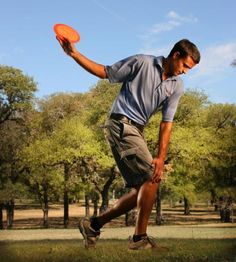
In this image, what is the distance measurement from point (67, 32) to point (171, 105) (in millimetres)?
1424

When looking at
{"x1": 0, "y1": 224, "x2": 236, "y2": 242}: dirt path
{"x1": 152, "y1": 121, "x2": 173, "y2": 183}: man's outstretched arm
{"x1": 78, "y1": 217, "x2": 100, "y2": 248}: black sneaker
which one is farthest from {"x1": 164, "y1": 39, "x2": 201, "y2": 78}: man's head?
{"x1": 0, "y1": 224, "x2": 236, "y2": 242}: dirt path

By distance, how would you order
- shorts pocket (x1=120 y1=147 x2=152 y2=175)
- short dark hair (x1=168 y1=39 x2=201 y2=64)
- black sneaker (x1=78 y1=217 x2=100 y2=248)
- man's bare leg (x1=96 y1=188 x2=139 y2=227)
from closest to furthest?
shorts pocket (x1=120 y1=147 x2=152 y2=175) < short dark hair (x1=168 y1=39 x2=201 y2=64) < man's bare leg (x1=96 y1=188 x2=139 y2=227) < black sneaker (x1=78 y1=217 x2=100 y2=248)

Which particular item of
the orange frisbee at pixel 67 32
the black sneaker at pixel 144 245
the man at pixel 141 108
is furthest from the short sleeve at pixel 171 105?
the black sneaker at pixel 144 245

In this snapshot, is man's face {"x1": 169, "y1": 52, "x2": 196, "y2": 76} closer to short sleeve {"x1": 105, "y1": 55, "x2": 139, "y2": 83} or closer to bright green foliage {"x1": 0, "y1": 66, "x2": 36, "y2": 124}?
short sleeve {"x1": 105, "y1": 55, "x2": 139, "y2": 83}

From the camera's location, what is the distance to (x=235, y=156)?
1729 inches

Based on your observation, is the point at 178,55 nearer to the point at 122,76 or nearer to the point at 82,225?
the point at 122,76

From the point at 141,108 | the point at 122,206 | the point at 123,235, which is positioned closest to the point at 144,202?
the point at 122,206

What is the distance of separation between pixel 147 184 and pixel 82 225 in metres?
1.11

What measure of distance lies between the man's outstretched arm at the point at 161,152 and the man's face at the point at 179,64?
61 centimetres

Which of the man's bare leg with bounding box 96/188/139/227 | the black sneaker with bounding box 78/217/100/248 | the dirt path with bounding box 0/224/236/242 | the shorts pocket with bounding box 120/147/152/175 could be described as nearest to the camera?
the shorts pocket with bounding box 120/147/152/175

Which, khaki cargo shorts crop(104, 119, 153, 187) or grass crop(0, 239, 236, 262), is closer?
grass crop(0, 239, 236, 262)

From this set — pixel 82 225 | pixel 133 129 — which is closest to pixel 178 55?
pixel 133 129

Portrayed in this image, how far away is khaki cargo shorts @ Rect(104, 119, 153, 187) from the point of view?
519 cm

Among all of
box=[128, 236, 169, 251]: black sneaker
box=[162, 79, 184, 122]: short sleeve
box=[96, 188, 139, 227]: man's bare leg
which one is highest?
box=[162, 79, 184, 122]: short sleeve
